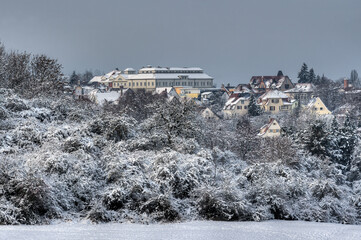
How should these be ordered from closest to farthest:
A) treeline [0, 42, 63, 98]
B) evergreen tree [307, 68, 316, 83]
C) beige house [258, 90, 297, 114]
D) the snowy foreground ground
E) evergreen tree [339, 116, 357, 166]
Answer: the snowy foreground ground
treeline [0, 42, 63, 98]
evergreen tree [339, 116, 357, 166]
beige house [258, 90, 297, 114]
evergreen tree [307, 68, 316, 83]

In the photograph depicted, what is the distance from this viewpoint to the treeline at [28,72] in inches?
1389

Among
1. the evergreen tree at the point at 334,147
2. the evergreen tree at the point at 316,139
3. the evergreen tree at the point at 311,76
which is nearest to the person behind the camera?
the evergreen tree at the point at 316,139

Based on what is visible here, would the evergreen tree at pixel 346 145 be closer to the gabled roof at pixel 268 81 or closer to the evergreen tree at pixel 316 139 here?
the evergreen tree at pixel 316 139

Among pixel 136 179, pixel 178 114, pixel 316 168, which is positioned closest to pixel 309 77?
pixel 316 168

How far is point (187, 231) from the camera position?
12.8 m

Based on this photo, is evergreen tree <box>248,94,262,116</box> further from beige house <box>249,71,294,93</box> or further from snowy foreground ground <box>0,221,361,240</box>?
snowy foreground ground <box>0,221,361,240</box>

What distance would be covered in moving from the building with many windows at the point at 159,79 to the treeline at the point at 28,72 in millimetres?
101867

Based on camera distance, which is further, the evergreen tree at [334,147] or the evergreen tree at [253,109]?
the evergreen tree at [253,109]

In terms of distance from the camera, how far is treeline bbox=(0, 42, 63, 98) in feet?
116

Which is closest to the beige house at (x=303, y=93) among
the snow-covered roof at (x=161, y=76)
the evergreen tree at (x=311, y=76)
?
the evergreen tree at (x=311, y=76)

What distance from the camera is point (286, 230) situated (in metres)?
13.2

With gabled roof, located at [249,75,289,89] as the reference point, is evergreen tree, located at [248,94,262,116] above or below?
below

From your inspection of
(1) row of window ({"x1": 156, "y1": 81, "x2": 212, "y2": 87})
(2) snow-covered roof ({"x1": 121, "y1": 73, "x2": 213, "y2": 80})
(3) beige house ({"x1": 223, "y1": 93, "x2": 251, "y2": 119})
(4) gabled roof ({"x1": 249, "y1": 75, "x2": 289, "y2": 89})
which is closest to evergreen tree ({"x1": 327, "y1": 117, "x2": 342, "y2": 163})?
(3) beige house ({"x1": 223, "y1": 93, "x2": 251, "y2": 119})

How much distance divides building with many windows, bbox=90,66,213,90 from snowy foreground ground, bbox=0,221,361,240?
420 ft
